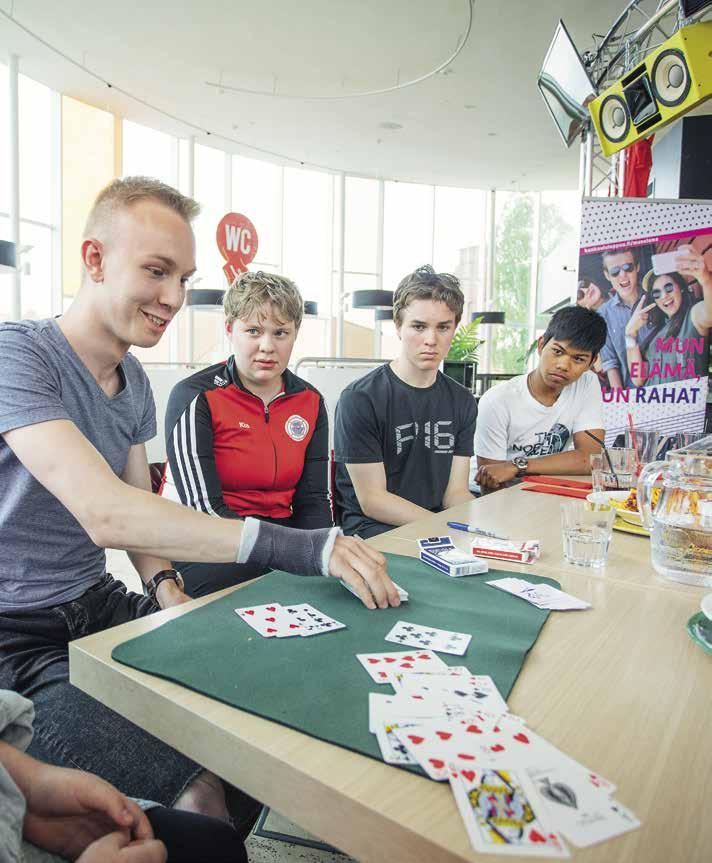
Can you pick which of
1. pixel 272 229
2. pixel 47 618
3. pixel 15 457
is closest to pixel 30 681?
pixel 47 618

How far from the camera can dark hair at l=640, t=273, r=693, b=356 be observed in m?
4.39

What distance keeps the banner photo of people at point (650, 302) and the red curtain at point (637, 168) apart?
4.16 feet

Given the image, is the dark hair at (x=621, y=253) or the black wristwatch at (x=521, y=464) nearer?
the black wristwatch at (x=521, y=464)

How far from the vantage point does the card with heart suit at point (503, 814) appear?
1.82ft

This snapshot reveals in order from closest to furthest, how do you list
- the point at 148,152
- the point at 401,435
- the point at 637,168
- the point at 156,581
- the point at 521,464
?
the point at 156,581, the point at 401,435, the point at 521,464, the point at 637,168, the point at 148,152

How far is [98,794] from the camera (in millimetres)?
828

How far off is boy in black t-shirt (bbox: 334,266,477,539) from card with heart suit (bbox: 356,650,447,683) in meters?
1.37

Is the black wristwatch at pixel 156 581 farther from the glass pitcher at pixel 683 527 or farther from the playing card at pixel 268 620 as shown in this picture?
the glass pitcher at pixel 683 527

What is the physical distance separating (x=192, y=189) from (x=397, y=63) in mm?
3478

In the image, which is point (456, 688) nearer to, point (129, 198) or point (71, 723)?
point (71, 723)

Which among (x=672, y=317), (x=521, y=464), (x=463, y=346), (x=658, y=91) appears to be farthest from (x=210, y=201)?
(x=521, y=464)

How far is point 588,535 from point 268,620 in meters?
0.70

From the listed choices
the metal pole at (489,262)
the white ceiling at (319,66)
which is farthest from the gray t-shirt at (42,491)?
the metal pole at (489,262)

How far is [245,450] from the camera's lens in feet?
6.58
